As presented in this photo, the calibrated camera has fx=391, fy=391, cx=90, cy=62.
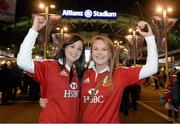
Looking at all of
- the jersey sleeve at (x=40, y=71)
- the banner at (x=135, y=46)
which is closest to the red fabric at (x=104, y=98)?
the jersey sleeve at (x=40, y=71)

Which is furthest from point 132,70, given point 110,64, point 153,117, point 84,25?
point 84,25

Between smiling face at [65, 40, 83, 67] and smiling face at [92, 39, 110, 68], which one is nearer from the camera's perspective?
smiling face at [92, 39, 110, 68]

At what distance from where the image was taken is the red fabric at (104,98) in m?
3.82

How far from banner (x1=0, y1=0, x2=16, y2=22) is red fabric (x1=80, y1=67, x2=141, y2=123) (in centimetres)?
1506

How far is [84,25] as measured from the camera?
203 feet

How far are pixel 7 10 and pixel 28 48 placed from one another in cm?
1519

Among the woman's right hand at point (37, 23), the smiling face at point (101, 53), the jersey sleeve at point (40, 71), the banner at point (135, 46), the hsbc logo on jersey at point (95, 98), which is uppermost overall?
the banner at point (135, 46)

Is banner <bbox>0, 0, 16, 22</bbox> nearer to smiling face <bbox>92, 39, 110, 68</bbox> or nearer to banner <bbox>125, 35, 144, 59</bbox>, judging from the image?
smiling face <bbox>92, 39, 110, 68</bbox>

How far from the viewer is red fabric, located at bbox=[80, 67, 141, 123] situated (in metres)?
3.82

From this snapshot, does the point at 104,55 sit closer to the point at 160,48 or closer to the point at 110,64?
the point at 110,64

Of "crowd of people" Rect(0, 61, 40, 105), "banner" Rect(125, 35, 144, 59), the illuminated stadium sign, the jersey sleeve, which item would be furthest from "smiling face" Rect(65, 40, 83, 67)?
the illuminated stadium sign

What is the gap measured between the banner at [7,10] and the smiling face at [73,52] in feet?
48.4

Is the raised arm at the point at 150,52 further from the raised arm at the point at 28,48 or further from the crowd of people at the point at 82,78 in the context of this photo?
the raised arm at the point at 28,48

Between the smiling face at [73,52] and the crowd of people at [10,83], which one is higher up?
the smiling face at [73,52]
